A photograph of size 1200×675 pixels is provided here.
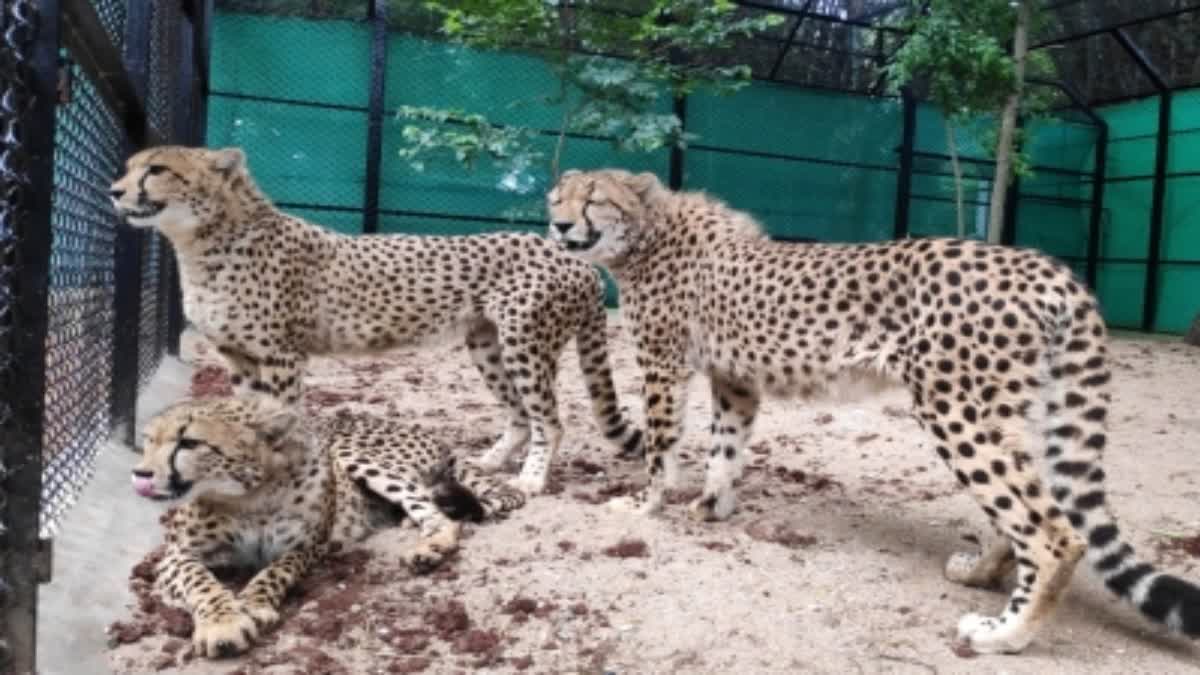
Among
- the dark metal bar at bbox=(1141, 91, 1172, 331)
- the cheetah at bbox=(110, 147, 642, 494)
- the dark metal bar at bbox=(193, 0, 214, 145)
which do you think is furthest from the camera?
the dark metal bar at bbox=(1141, 91, 1172, 331)

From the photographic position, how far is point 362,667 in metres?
2.59

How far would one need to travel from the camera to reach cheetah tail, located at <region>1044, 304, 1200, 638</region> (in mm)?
2887

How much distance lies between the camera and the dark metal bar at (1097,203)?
47.3ft

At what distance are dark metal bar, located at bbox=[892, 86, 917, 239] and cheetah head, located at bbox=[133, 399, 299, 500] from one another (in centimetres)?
1077

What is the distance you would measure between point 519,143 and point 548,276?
240 inches

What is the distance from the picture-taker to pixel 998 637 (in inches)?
108

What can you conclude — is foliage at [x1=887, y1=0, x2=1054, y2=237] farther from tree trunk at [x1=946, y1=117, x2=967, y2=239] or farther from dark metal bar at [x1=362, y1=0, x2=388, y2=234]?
dark metal bar at [x1=362, y1=0, x2=388, y2=234]

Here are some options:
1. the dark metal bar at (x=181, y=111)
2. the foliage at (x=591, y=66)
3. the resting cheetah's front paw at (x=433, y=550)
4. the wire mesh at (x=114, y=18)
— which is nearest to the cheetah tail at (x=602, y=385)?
the resting cheetah's front paw at (x=433, y=550)

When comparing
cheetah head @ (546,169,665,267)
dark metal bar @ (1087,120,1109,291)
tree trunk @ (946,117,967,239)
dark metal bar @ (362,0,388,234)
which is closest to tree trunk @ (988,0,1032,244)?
tree trunk @ (946,117,967,239)

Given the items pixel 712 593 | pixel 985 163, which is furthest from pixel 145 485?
pixel 985 163

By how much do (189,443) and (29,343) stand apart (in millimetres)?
932

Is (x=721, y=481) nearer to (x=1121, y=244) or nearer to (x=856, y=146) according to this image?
(x=856, y=146)

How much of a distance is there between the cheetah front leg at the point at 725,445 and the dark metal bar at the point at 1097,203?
39.4ft

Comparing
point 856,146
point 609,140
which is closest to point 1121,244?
point 856,146
